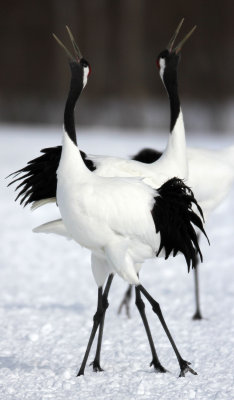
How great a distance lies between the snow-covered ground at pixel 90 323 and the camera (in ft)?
13.2

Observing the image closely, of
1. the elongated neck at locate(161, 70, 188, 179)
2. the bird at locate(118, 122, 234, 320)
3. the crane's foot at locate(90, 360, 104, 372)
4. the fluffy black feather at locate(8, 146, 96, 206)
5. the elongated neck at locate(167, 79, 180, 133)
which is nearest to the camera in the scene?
the crane's foot at locate(90, 360, 104, 372)

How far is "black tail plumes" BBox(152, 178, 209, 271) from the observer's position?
405 cm

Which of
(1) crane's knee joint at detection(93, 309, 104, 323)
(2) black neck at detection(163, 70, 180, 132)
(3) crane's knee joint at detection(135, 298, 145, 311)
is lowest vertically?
(1) crane's knee joint at detection(93, 309, 104, 323)

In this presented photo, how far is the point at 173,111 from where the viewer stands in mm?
4914

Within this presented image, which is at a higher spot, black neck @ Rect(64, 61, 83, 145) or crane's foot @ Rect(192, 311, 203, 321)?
black neck @ Rect(64, 61, 83, 145)

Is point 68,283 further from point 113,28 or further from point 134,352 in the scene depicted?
point 113,28

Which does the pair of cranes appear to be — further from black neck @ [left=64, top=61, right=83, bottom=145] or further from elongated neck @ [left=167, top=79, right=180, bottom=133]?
elongated neck @ [left=167, top=79, right=180, bottom=133]

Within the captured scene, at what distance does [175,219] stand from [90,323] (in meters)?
1.47

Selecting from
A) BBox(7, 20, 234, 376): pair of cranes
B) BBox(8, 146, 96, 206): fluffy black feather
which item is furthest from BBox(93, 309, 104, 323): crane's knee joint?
BBox(8, 146, 96, 206): fluffy black feather

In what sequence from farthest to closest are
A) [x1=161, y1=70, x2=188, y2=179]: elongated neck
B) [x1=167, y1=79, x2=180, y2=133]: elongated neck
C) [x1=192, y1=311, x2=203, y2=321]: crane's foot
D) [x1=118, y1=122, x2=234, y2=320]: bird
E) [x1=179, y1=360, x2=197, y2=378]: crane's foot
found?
[x1=192, y1=311, x2=203, y2=321]: crane's foot
[x1=118, y1=122, x2=234, y2=320]: bird
[x1=167, y1=79, x2=180, y2=133]: elongated neck
[x1=161, y1=70, x2=188, y2=179]: elongated neck
[x1=179, y1=360, x2=197, y2=378]: crane's foot

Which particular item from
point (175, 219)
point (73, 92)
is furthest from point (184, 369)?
point (73, 92)

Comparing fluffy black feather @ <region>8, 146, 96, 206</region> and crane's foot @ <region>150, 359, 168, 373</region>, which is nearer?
crane's foot @ <region>150, 359, 168, 373</region>

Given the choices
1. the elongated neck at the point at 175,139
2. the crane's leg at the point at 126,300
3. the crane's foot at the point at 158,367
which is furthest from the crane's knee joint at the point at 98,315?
the crane's leg at the point at 126,300

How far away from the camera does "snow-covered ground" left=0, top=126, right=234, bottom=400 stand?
403 centimetres
